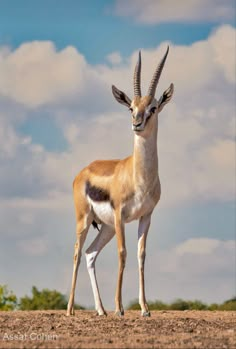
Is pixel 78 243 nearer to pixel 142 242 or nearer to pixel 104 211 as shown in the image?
pixel 104 211

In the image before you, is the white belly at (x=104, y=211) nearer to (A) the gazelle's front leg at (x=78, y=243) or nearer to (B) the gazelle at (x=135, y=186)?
(B) the gazelle at (x=135, y=186)

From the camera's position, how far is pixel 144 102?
18.4 metres

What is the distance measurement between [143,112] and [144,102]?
0.30m

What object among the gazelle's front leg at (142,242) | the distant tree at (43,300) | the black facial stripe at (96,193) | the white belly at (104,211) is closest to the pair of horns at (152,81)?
the black facial stripe at (96,193)

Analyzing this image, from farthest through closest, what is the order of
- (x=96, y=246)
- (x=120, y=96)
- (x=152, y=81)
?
1. (x=96, y=246)
2. (x=120, y=96)
3. (x=152, y=81)

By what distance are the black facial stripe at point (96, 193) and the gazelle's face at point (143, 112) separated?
70.9 inches

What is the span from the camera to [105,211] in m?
19.3

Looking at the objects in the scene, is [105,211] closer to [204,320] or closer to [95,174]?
[95,174]

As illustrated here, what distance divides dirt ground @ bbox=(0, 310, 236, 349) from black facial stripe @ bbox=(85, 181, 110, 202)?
8.07ft

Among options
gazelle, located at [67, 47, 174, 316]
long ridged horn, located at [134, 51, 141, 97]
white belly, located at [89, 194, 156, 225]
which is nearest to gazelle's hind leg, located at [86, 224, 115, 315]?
gazelle, located at [67, 47, 174, 316]

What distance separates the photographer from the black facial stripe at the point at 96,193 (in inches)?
765

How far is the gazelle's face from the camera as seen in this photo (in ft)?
59.7

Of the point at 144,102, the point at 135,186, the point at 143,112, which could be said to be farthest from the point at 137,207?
the point at 144,102

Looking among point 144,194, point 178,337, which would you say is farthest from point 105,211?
point 178,337
